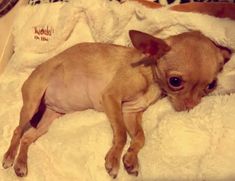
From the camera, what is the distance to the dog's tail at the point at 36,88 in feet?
8.74

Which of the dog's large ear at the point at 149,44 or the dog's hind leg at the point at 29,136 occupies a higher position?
the dog's large ear at the point at 149,44

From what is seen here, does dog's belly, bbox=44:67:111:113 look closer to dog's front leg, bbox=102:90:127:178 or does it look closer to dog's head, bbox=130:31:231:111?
dog's front leg, bbox=102:90:127:178

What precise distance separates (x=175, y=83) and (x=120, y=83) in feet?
1.09

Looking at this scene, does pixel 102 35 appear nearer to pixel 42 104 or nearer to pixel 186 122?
pixel 42 104

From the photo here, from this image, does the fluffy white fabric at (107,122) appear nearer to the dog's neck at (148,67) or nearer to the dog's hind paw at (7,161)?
the dog's hind paw at (7,161)

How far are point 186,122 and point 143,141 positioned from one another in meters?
0.24

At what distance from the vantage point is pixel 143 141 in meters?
2.40

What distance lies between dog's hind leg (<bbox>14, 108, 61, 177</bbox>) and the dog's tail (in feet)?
0.17

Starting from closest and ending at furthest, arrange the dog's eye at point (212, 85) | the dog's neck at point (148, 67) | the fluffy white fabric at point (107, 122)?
the fluffy white fabric at point (107, 122) < the dog's eye at point (212, 85) < the dog's neck at point (148, 67)

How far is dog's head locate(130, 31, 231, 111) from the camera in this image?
2.37 metres

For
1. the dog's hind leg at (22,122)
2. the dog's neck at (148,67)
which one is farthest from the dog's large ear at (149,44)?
the dog's hind leg at (22,122)

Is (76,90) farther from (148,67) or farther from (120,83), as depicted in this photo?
(148,67)

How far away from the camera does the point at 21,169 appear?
2457 mm

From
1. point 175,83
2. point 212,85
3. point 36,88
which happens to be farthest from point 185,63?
point 36,88
